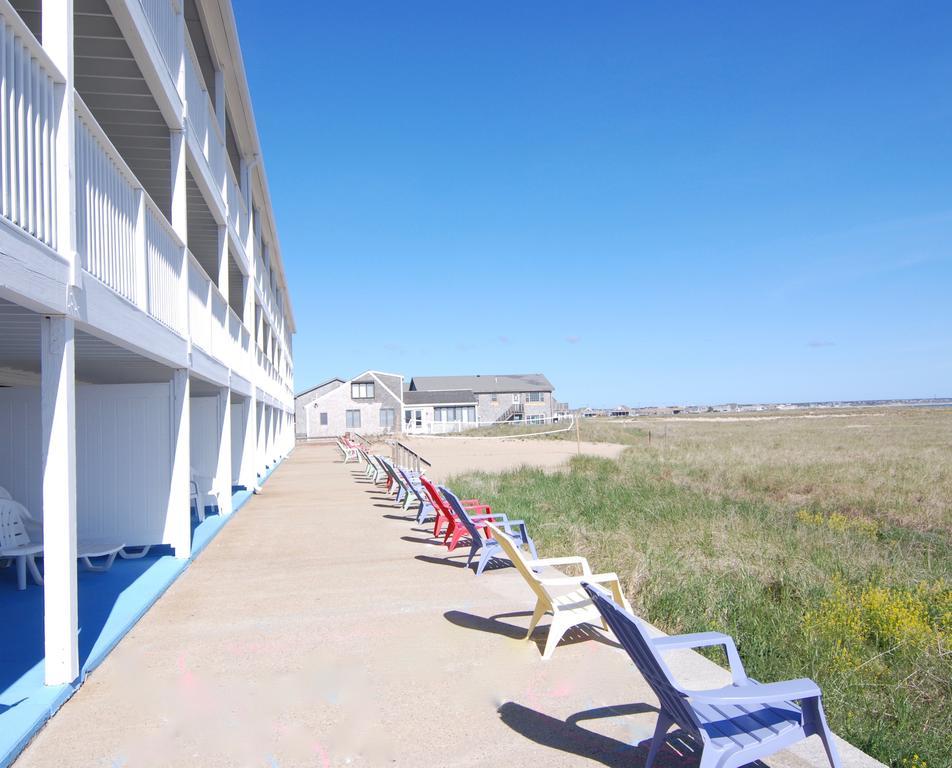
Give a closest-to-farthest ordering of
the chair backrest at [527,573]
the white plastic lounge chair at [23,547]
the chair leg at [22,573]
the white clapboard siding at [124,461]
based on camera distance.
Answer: the chair backrest at [527,573]
the white plastic lounge chair at [23,547]
the chair leg at [22,573]
the white clapboard siding at [124,461]

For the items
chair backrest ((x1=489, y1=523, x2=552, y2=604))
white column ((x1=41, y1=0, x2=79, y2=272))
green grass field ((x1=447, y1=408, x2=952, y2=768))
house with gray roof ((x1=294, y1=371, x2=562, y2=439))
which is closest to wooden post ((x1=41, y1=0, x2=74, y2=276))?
white column ((x1=41, y1=0, x2=79, y2=272))

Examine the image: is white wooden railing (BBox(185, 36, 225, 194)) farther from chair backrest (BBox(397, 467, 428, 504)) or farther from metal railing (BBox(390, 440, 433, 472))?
metal railing (BBox(390, 440, 433, 472))

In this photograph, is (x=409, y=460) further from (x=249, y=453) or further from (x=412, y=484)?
(x=412, y=484)

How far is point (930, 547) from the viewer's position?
35.2ft

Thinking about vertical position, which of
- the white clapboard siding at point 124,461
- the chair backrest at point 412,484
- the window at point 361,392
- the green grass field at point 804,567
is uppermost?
the window at point 361,392

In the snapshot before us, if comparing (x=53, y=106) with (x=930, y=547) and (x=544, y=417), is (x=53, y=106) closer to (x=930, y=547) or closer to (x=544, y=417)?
(x=930, y=547)

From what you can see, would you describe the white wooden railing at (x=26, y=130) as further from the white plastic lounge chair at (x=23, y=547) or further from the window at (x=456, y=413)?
the window at (x=456, y=413)

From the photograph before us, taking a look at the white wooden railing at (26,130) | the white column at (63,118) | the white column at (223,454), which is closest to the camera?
the white wooden railing at (26,130)

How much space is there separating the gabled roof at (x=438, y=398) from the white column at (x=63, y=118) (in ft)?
216

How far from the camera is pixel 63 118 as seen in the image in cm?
514

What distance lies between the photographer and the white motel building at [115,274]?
4.86 m

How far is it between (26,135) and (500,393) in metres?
77.3

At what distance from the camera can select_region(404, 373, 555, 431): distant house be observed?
79.4 m

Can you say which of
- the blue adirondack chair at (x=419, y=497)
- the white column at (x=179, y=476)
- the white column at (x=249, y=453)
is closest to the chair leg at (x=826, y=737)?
the white column at (x=179, y=476)
